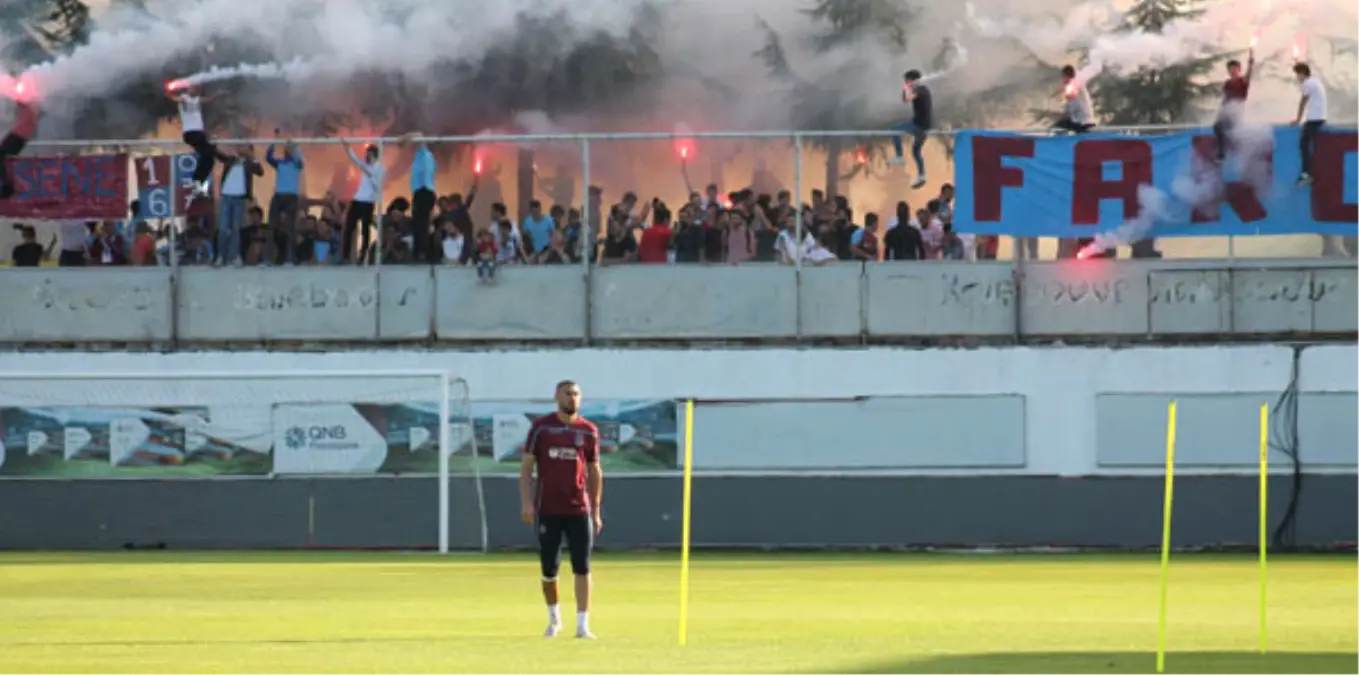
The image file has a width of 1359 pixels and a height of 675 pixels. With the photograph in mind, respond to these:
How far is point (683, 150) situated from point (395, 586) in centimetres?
1224

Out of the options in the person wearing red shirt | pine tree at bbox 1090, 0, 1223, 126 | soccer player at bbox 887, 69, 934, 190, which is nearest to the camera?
soccer player at bbox 887, 69, 934, 190

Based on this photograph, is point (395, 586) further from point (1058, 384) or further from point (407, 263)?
point (1058, 384)

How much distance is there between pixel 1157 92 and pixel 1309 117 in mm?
20388

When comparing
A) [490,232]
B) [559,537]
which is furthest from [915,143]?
[559,537]

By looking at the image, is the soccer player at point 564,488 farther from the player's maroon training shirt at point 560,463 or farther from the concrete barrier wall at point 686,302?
the concrete barrier wall at point 686,302

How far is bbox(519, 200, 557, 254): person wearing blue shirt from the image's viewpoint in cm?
3697

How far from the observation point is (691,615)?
22.7 m

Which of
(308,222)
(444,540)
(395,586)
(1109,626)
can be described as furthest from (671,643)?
(308,222)

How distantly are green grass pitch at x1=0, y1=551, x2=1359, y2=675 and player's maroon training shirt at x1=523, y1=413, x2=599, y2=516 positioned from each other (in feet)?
3.60

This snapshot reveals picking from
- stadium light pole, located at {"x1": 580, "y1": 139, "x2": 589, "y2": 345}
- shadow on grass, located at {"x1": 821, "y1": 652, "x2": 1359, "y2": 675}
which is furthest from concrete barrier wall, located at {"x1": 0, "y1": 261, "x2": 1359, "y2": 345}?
shadow on grass, located at {"x1": 821, "y1": 652, "x2": 1359, "y2": 675}

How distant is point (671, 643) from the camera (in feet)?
63.4

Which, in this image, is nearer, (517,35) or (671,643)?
(671,643)

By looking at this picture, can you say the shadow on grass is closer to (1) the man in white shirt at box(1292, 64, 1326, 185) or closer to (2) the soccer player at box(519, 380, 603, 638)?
(2) the soccer player at box(519, 380, 603, 638)

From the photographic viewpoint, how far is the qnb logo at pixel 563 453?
19.8 meters
